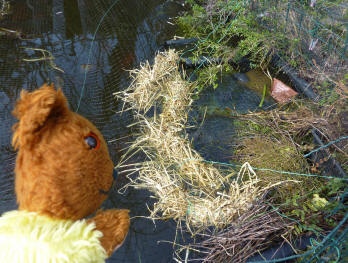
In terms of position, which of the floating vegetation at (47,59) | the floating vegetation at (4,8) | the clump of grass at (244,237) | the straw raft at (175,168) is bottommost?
the clump of grass at (244,237)

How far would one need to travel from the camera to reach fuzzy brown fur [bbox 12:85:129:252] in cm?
91

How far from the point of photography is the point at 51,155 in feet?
3.10

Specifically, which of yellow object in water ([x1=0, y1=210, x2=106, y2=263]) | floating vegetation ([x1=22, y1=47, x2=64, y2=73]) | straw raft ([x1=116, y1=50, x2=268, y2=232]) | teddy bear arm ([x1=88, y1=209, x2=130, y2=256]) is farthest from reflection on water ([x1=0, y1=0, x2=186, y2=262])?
yellow object in water ([x1=0, y1=210, x2=106, y2=263])

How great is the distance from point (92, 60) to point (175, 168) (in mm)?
1496

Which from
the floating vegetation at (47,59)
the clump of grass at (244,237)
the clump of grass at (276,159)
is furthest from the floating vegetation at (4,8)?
the clump of grass at (244,237)

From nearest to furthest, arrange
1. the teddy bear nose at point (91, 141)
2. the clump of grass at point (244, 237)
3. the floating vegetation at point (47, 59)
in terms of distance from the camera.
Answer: the teddy bear nose at point (91, 141), the clump of grass at point (244, 237), the floating vegetation at point (47, 59)

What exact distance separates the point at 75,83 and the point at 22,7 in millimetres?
1752

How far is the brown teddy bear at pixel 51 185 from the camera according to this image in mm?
903

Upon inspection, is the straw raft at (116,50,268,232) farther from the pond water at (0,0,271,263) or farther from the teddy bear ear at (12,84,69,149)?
the teddy bear ear at (12,84,69,149)

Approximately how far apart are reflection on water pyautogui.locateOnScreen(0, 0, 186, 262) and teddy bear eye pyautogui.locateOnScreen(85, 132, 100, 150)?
2.56 ft

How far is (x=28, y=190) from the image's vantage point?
96 cm

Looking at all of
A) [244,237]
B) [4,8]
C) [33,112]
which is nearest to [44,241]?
[33,112]

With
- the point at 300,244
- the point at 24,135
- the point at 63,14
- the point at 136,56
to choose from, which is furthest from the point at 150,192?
the point at 63,14

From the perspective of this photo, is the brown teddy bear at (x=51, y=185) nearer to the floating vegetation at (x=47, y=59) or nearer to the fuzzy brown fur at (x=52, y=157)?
the fuzzy brown fur at (x=52, y=157)
